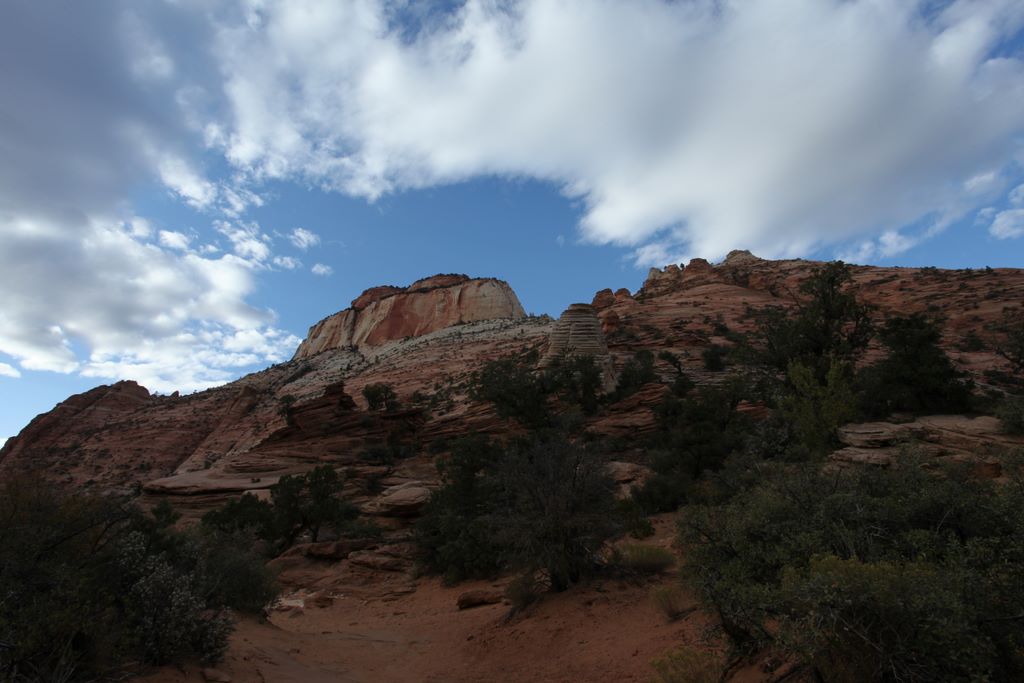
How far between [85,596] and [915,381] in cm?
1719

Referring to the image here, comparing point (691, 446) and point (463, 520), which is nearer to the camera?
point (463, 520)

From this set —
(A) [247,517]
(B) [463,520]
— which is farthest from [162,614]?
(A) [247,517]

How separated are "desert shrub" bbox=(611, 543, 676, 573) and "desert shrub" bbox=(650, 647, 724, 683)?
465cm

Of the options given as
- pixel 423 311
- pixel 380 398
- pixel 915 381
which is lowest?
pixel 915 381

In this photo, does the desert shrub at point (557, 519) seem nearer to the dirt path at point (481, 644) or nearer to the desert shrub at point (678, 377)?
the dirt path at point (481, 644)

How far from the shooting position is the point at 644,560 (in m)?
9.76

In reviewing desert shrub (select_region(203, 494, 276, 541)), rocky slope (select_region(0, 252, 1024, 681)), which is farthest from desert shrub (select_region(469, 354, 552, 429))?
desert shrub (select_region(203, 494, 276, 541))

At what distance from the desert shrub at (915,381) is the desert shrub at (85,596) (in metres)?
15.6

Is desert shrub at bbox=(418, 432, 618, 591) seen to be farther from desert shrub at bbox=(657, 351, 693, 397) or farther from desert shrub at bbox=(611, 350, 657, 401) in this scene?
desert shrub at bbox=(611, 350, 657, 401)

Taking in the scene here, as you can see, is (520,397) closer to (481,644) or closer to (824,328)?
(824,328)

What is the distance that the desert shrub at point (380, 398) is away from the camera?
1244 inches

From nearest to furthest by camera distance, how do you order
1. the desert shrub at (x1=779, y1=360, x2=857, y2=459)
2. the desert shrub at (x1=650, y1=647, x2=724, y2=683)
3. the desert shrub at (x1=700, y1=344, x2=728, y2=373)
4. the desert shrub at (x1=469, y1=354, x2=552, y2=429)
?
the desert shrub at (x1=650, y1=647, x2=724, y2=683)
the desert shrub at (x1=779, y1=360, x2=857, y2=459)
the desert shrub at (x1=469, y1=354, x2=552, y2=429)
the desert shrub at (x1=700, y1=344, x2=728, y2=373)

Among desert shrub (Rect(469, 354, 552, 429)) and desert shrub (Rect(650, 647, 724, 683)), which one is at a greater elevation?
desert shrub (Rect(469, 354, 552, 429))

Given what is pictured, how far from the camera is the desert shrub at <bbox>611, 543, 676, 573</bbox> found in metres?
9.73
